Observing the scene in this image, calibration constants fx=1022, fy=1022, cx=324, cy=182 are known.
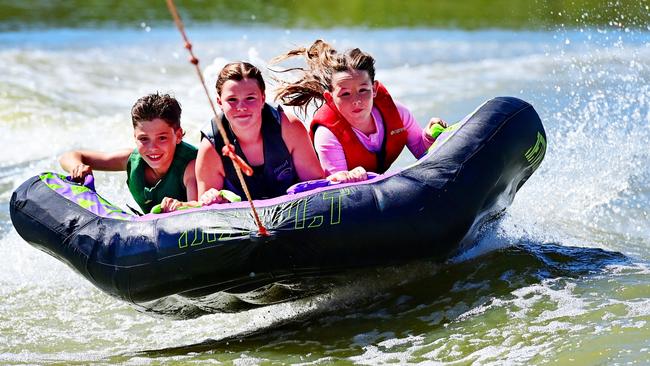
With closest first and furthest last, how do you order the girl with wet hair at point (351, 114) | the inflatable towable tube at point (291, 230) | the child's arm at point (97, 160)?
the inflatable towable tube at point (291, 230), the girl with wet hair at point (351, 114), the child's arm at point (97, 160)

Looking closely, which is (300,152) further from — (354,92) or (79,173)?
(79,173)

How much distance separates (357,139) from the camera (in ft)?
15.9

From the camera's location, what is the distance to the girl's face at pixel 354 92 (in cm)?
472

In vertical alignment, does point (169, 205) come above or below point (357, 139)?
below

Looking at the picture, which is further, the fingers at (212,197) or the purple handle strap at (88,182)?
the purple handle strap at (88,182)

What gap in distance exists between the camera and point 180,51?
14055mm

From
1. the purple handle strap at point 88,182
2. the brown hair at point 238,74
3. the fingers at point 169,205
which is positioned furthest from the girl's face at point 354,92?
the purple handle strap at point 88,182

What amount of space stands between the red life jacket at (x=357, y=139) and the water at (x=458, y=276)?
0.58m

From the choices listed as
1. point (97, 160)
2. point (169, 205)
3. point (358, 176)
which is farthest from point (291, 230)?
point (97, 160)

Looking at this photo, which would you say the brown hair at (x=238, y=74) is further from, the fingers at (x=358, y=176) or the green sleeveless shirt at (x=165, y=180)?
the fingers at (x=358, y=176)

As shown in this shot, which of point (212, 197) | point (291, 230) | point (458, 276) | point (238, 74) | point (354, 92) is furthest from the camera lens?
point (458, 276)

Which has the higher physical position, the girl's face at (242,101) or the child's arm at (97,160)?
the girl's face at (242,101)

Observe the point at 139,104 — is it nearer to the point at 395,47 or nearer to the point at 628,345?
the point at 628,345

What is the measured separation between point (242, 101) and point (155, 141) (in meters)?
0.45
